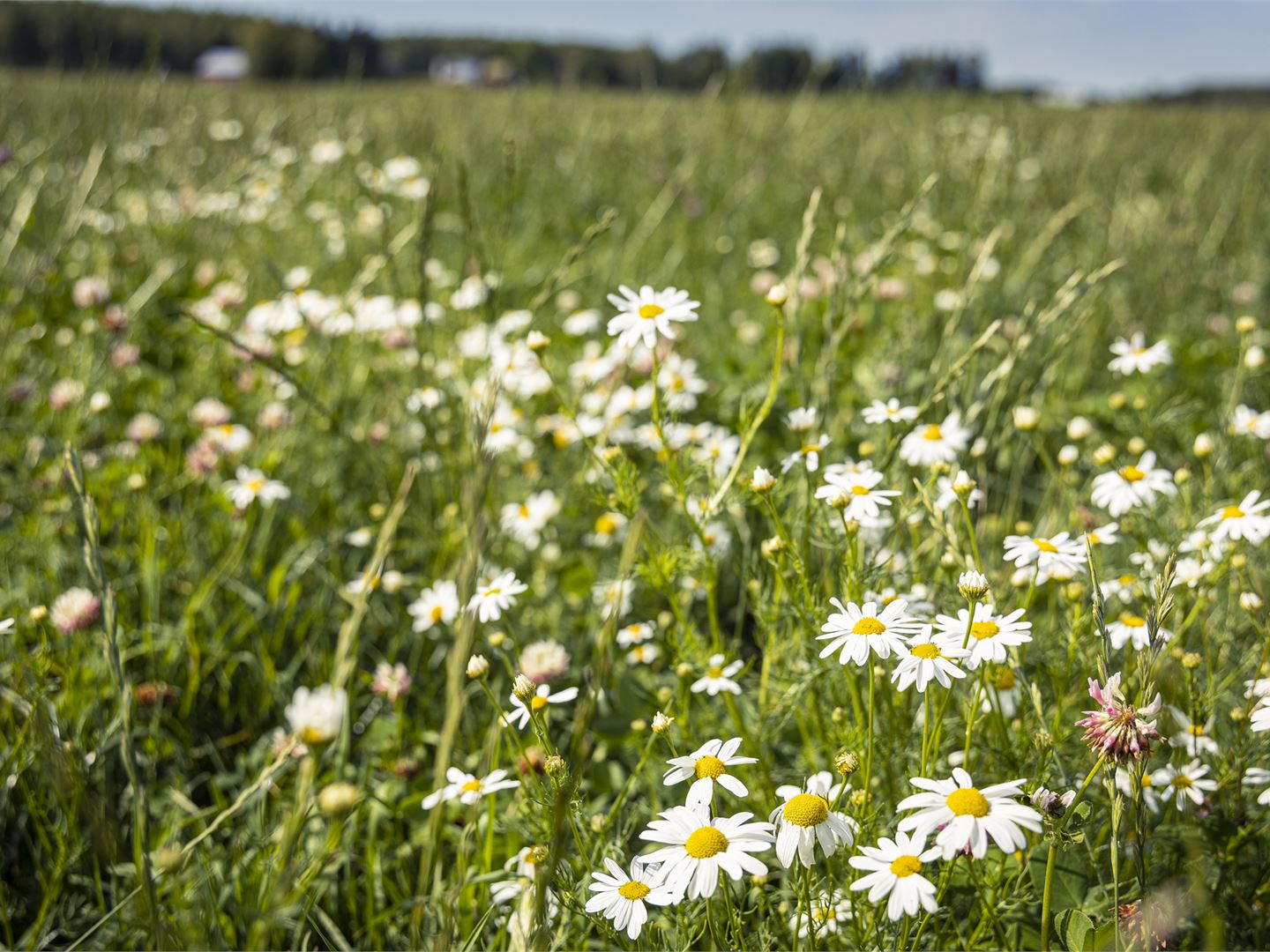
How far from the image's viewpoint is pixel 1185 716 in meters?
1.13

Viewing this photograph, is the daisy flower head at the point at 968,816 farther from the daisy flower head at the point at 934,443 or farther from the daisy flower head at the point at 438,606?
the daisy flower head at the point at 438,606

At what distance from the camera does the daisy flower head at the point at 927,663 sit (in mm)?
818

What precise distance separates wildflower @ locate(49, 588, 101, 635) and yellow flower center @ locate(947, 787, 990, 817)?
1.39 metres

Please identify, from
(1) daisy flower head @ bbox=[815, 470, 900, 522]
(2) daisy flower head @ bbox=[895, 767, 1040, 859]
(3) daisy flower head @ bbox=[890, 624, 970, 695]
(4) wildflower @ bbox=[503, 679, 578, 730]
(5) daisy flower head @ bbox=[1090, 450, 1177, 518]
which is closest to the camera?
(2) daisy flower head @ bbox=[895, 767, 1040, 859]

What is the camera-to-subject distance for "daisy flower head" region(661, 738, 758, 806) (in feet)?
2.77

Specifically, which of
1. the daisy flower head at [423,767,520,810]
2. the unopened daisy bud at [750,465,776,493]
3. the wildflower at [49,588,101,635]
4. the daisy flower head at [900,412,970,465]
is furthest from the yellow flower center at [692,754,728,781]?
the wildflower at [49,588,101,635]

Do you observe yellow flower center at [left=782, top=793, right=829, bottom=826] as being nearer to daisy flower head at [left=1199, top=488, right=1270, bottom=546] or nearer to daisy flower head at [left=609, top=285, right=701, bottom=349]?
daisy flower head at [left=609, top=285, right=701, bottom=349]

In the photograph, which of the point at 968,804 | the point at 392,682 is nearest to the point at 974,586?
the point at 968,804

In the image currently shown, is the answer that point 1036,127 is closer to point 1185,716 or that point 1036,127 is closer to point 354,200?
point 354,200

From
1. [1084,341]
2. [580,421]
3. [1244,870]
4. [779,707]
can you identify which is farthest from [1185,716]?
[1084,341]

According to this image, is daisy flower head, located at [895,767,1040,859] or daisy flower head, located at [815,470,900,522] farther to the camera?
daisy flower head, located at [815,470,900,522]

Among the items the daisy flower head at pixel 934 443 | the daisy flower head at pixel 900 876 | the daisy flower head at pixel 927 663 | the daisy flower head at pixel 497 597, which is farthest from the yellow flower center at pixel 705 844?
the daisy flower head at pixel 934 443

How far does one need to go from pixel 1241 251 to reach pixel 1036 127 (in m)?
3.22

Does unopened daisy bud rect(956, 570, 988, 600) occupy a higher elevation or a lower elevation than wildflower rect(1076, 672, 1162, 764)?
higher
